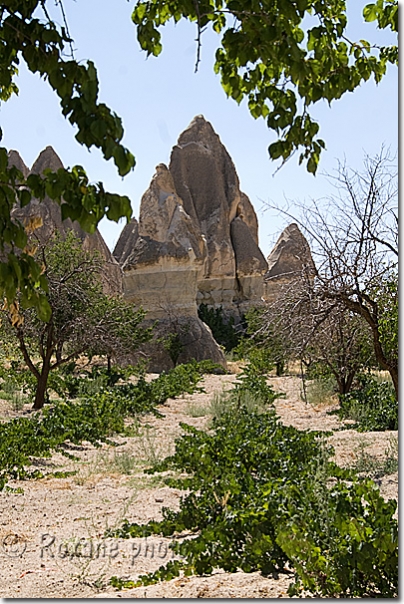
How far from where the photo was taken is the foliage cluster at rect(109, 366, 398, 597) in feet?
9.84

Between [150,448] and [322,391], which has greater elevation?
[322,391]

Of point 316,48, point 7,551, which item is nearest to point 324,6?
point 316,48

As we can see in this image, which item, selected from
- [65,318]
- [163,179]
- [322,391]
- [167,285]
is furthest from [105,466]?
[163,179]

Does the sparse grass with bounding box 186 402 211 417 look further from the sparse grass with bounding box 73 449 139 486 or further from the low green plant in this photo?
the sparse grass with bounding box 73 449 139 486

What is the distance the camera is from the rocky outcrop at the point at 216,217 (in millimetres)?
33094

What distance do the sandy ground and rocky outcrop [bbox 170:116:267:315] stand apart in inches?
933

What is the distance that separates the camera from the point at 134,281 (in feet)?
78.0

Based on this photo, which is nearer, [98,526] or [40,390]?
[98,526]

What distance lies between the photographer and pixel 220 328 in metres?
29.3

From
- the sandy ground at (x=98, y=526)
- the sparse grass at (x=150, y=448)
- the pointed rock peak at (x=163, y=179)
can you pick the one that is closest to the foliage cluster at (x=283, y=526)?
the sandy ground at (x=98, y=526)

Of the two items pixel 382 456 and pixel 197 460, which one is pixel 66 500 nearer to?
pixel 197 460

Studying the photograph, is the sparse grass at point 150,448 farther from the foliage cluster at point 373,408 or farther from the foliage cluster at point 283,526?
the foliage cluster at point 373,408

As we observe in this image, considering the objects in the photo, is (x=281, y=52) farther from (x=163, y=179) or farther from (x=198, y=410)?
(x=163, y=179)

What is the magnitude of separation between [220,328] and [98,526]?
2429 centimetres
